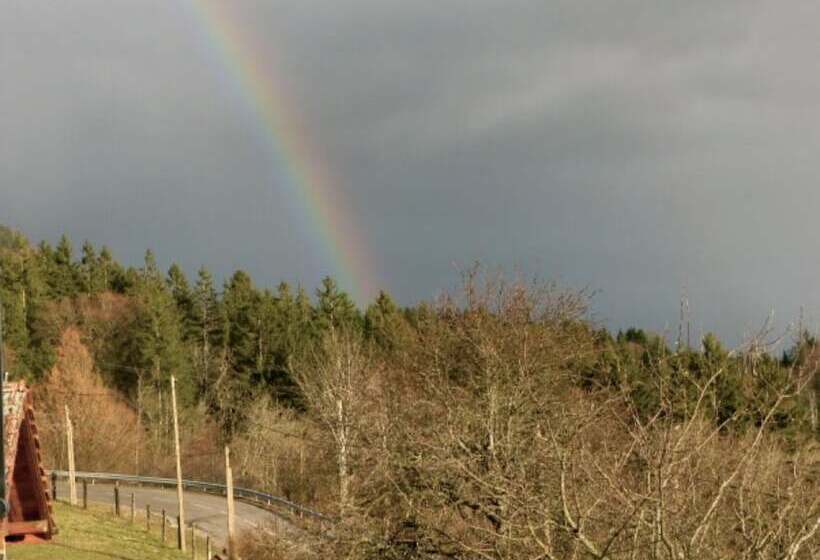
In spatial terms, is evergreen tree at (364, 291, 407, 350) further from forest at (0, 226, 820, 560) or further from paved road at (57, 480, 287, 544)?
paved road at (57, 480, 287, 544)

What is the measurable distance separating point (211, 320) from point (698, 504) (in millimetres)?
Answer: 89615

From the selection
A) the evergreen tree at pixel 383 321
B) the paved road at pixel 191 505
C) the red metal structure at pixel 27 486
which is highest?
the evergreen tree at pixel 383 321

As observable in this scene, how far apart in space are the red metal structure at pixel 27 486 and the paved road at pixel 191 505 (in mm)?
17195

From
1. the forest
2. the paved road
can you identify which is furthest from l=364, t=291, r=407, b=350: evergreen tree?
the paved road

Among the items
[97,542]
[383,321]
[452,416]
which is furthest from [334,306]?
[452,416]

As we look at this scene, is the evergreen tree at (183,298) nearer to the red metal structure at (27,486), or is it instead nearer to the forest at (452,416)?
the forest at (452,416)

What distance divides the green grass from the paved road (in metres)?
3.00

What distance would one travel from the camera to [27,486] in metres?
24.6

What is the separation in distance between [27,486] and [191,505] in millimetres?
28582

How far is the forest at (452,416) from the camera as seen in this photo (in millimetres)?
7672

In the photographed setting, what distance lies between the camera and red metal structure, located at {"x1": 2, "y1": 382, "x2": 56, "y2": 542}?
23672 millimetres

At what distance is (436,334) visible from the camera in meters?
27.9

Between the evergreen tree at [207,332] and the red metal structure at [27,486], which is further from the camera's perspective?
the evergreen tree at [207,332]

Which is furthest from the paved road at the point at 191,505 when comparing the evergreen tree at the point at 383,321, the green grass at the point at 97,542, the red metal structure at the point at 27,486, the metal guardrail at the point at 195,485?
the evergreen tree at the point at 383,321
